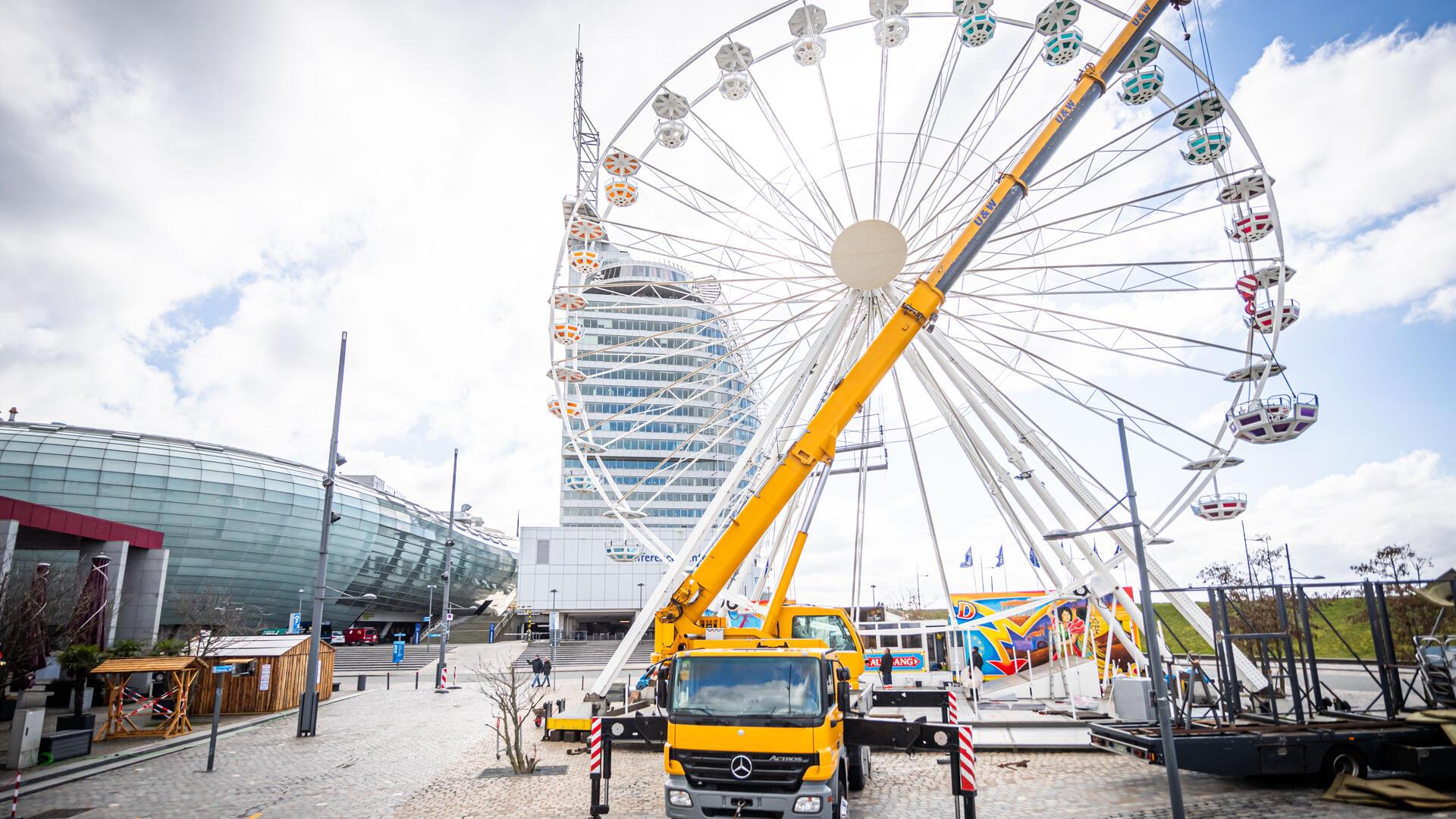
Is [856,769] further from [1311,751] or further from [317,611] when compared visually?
[317,611]

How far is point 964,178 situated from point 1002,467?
775 centimetres

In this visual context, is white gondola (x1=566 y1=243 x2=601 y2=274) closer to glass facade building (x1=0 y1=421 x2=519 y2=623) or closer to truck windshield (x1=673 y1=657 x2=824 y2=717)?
truck windshield (x1=673 y1=657 x2=824 y2=717)

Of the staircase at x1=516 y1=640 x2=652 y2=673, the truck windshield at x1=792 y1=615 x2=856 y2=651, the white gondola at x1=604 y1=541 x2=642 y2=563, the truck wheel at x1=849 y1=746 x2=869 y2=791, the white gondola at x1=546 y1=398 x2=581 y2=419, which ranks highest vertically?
the white gondola at x1=546 y1=398 x2=581 y2=419

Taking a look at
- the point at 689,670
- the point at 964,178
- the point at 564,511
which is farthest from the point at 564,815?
the point at 564,511

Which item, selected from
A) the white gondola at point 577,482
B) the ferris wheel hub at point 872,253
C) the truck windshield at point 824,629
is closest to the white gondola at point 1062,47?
the ferris wheel hub at point 872,253

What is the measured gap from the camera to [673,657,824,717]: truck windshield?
10281 millimetres

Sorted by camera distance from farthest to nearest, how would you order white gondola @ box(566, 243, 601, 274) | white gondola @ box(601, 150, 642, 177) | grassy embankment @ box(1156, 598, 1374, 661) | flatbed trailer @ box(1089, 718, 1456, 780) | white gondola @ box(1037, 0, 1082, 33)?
grassy embankment @ box(1156, 598, 1374, 661)
white gondola @ box(566, 243, 601, 274)
white gondola @ box(601, 150, 642, 177)
white gondola @ box(1037, 0, 1082, 33)
flatbed trailer @ box(1089, 718, 1456, 780)

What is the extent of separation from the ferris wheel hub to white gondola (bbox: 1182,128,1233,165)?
709 cm

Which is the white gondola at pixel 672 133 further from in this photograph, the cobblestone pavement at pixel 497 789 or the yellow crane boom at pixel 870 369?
the cobblestone pavement at pixel 497 789

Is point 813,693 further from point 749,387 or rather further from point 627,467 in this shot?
point 627,467

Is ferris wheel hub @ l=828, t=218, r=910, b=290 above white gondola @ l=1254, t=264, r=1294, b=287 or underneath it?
above

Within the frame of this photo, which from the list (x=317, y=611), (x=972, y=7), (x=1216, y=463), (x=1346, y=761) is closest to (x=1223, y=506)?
(x=1216, y=463)

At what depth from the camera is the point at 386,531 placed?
278 ft

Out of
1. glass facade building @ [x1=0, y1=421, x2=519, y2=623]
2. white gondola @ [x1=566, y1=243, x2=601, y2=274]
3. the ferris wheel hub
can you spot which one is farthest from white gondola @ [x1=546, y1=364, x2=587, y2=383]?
glass facade building @ [x1=0, y1=421, x2=519, y2=623]
